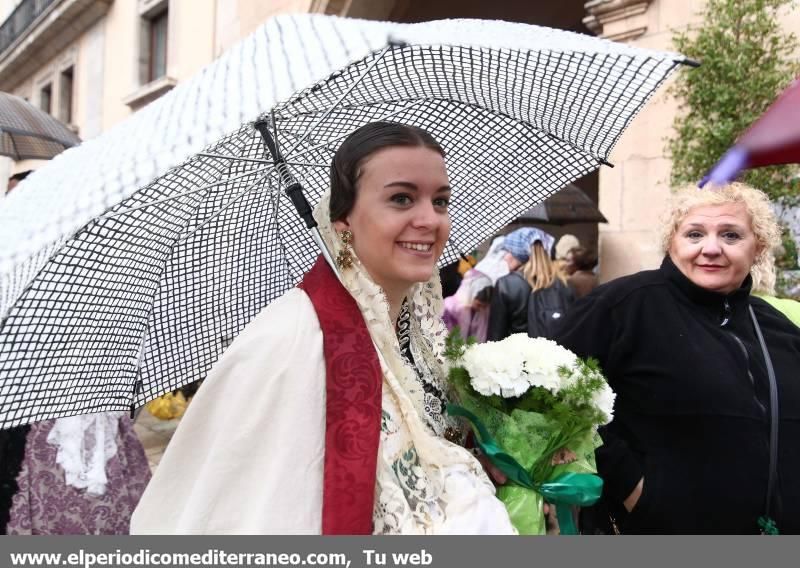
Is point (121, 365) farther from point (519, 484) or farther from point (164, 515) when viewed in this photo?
point (519, 484)

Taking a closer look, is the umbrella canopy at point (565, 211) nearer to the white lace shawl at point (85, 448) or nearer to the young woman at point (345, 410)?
the white lace shawl at point (85, 448)

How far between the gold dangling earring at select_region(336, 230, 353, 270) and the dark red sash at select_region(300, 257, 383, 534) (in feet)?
0.20

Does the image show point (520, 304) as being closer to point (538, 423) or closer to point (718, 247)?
point (718, 247)

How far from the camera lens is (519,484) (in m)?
1.41

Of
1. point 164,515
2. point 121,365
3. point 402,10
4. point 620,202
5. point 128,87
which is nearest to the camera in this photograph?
point 164,515

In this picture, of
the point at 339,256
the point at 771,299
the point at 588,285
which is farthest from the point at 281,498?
the point at 588,285

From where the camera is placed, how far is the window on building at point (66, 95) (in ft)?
58.2

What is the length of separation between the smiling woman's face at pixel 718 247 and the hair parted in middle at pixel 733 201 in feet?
0.07

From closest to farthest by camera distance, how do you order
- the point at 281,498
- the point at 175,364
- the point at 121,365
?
the point at 281,498
the point at 121,365
the point at 175,364

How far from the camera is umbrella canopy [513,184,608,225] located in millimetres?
6129

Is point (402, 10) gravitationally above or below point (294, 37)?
above

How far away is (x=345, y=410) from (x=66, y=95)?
2068cm

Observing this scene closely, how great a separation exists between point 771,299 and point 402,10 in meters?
8.25

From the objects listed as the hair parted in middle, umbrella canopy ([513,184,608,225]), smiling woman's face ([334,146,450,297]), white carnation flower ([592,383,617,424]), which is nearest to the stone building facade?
umbrella canopy ([513,184,608,225])
